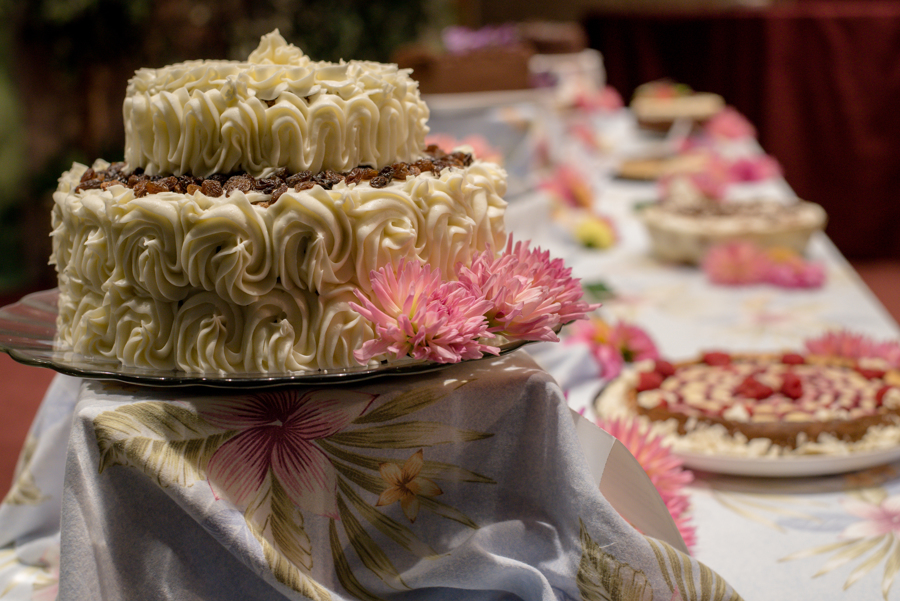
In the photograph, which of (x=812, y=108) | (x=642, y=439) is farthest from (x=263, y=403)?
(x=812, y=108)

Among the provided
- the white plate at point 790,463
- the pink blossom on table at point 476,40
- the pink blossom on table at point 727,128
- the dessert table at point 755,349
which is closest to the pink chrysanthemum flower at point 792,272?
the dessert table at point 755,349

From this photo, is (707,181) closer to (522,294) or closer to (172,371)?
(522,294)

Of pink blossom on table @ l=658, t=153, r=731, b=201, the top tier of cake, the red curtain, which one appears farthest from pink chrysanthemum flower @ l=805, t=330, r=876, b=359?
the red curtain

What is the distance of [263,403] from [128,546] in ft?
0.69

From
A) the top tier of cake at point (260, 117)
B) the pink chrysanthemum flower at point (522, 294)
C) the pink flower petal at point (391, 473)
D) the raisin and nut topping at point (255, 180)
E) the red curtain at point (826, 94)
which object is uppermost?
the top tier of cake at point (260, 117)

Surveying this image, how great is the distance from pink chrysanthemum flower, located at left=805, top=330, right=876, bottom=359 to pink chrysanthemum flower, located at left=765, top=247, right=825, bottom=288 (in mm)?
604

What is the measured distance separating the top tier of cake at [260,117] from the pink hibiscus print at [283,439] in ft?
0.88

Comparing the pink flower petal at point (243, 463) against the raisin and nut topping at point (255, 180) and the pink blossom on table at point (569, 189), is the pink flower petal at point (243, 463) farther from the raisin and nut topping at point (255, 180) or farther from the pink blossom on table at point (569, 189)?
the pink blossom on table at point (569, 189)

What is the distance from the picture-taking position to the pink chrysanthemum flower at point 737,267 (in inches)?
92.0

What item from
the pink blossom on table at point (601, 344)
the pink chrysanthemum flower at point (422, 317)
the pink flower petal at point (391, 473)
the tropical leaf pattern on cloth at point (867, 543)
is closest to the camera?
the pink chrysanthemum flower at point (422, 317)

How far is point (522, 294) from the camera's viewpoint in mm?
914

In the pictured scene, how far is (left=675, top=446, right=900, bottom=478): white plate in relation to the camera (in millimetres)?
1229

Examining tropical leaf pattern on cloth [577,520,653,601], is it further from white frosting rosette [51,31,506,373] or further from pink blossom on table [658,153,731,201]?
pink blossom on table [658,153,731,201]

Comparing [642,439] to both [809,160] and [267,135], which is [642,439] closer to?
[267,135]
